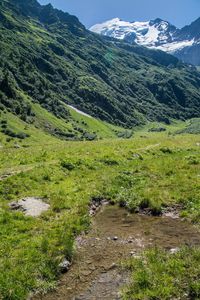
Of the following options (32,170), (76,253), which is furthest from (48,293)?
(32,170)

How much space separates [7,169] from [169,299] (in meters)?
21.0

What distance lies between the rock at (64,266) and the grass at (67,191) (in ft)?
0.75

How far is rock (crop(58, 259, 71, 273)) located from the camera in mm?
17558

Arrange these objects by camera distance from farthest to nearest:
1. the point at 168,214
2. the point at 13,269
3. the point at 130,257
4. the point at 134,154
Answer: the point at 134,154
the point at 168,214
the point at 130,257
the point at 13,269

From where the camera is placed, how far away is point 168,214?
2483 centimetres

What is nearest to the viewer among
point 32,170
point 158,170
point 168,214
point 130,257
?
point 130,257

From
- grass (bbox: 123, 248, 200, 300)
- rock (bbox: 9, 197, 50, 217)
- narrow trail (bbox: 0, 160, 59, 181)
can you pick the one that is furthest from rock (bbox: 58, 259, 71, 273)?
narrow trail (bbox: 0, 160, 59, 181)

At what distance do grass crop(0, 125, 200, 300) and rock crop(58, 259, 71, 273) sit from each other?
230 millimetres

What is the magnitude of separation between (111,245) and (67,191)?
347 inches

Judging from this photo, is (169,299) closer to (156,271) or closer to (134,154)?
(156,271)

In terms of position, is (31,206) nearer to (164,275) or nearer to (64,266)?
(64,266)

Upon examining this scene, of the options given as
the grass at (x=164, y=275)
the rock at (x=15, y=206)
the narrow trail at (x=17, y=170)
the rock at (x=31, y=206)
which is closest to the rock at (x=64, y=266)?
the grass at (x=164, y=275)

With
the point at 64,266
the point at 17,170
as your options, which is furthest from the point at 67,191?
the point at 64,266

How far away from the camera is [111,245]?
787 inches
